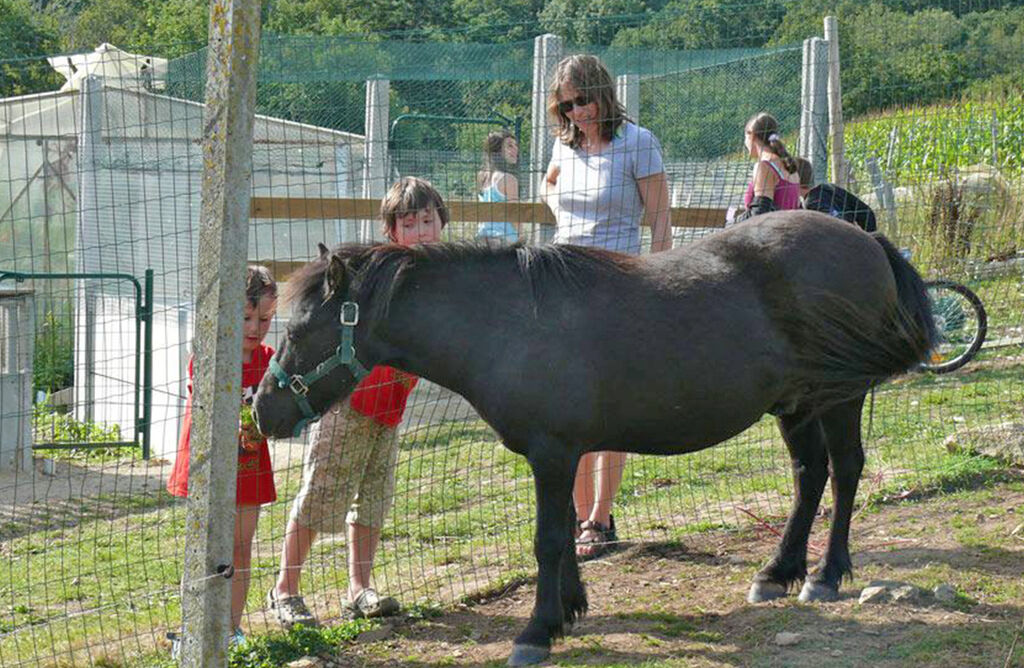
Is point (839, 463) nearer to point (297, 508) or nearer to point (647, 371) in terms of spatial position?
point (647, 371)

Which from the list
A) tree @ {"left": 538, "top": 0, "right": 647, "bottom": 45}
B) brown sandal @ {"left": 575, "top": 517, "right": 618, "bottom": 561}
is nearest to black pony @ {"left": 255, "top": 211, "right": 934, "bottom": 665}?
brown sandal @ {"left": 575, "top": 517, "right": 618, "bottom": 561}

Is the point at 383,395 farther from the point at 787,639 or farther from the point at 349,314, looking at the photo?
the point at 787,639

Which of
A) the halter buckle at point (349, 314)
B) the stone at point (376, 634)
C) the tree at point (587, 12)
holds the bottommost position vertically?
the stone at point (376, 634)

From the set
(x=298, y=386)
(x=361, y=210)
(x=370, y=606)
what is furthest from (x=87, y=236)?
(x=298, y=386)

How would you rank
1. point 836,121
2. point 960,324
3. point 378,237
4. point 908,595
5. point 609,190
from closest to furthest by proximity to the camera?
1. point 908,595
2. point 609,190
3. point 836,121
4. point 378,237
5. point 960,324

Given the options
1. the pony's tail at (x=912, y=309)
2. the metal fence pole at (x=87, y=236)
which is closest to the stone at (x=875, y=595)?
the pony's tail at (x=912, y=309)

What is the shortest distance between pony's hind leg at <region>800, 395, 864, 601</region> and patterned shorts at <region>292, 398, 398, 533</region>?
1.68 metres

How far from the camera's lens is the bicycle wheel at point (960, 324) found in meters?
8.94

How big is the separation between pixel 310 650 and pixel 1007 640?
2393 mm

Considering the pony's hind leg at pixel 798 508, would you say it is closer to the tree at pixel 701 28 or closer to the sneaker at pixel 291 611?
the sneaker at pixel 291 611

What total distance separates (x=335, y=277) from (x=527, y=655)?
1.43 m

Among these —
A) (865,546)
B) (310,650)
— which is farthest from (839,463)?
(310,650)

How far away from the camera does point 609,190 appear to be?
510 centimetres

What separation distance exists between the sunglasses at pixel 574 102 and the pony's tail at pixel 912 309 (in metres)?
1.26
